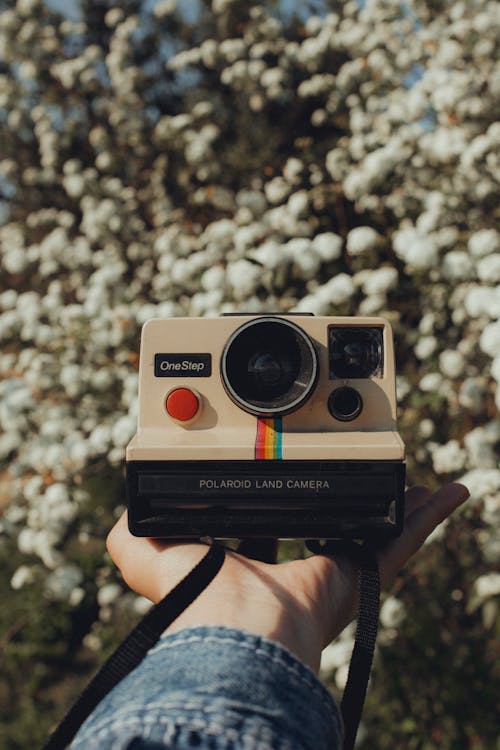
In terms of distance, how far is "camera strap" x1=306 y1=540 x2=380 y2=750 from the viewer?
3.57 ft

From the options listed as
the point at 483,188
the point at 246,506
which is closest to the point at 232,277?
the point at 483,188

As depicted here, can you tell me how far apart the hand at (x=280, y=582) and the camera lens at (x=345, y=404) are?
229mm

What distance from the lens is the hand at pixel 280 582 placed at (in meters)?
0.92

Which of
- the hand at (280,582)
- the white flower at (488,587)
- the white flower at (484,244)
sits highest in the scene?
the white flower at (484,244)

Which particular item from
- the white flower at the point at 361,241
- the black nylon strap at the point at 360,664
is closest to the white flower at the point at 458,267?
the white flower at the point at 361,241

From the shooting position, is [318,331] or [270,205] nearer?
[318,331]

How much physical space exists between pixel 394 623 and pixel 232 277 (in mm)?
1247

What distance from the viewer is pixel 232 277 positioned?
2539 mm

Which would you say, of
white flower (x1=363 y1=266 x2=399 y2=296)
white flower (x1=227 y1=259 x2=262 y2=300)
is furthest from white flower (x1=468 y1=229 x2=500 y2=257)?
white flower (x1=227 y1=259 x2=262 y2=300)

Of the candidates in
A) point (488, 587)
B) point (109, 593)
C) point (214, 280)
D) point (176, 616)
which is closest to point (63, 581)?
point (109, 593)

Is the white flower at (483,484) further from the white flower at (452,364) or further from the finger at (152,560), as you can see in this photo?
the finger at (152,560)

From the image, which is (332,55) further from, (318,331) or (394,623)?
(318,331)

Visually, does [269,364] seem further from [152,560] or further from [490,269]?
[490,269]

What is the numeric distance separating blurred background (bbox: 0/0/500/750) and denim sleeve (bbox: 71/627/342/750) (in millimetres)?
1353
